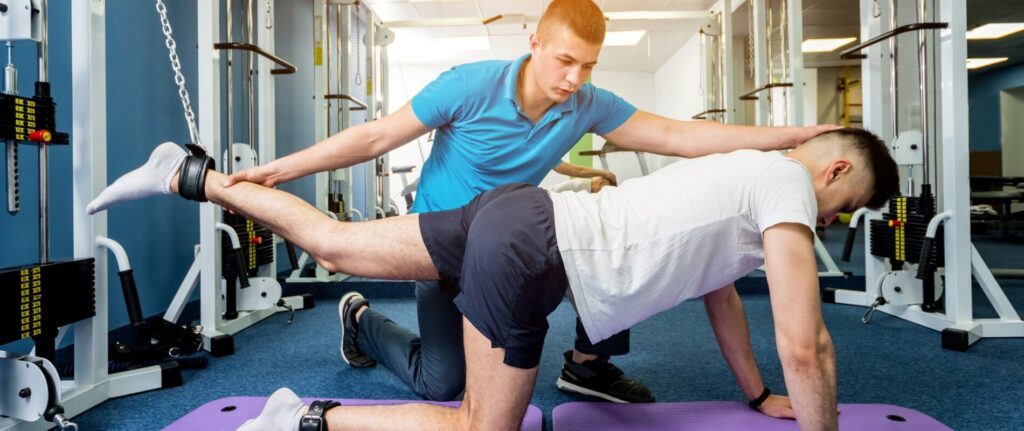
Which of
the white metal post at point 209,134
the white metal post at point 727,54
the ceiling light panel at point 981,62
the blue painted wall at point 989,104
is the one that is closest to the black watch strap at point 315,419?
the white metal post at point 209,134

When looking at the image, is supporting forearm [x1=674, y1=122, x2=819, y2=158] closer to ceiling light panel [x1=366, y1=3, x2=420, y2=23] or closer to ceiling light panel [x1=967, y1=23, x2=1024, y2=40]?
ceiling light panel [x1=366, y1=3, x2=420, y2=23]

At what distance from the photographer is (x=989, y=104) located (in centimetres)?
1045

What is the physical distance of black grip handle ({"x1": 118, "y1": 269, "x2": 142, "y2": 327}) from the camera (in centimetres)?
160

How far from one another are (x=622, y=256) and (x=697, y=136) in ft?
2.46

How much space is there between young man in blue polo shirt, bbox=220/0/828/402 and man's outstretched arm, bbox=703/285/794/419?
303 millimetres

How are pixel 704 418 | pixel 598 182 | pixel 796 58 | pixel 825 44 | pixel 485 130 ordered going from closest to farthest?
pixel 704 418
pixel 485 130
pixel 598 182
pixel 796 58
pixel 825 44

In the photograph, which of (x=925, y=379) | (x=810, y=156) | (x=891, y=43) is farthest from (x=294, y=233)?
(x=891, y=43)

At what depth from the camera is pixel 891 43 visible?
299cm

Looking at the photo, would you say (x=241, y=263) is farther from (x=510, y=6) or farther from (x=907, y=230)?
(x=510, y=6)

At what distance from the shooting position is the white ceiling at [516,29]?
5.43 meters

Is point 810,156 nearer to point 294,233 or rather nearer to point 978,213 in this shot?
point 294,233

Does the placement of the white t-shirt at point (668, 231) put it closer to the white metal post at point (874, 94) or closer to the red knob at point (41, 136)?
the red knob at point (41, 136)

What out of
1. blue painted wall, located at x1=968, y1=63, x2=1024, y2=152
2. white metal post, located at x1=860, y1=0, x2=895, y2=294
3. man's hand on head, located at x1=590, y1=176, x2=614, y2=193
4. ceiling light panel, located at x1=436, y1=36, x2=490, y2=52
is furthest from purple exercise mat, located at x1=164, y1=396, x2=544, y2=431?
blue painted wall, located at x1=968, y1=63, x2=1024, y2=152

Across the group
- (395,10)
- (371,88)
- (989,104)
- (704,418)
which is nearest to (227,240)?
(704,418)
